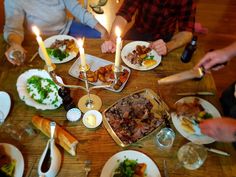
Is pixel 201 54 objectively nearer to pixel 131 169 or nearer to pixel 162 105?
pixel 162 105

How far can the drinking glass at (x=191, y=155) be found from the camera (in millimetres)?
1114

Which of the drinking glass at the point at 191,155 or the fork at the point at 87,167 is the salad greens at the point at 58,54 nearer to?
the fork at the point at 87,167

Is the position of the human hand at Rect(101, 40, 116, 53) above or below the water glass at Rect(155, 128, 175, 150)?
above

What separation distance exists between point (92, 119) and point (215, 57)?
849 mm

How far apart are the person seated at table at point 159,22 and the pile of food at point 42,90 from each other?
44 centimetres

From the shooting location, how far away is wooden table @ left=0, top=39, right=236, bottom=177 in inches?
43.7

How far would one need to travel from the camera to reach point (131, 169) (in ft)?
3.56

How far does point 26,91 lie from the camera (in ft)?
4.44

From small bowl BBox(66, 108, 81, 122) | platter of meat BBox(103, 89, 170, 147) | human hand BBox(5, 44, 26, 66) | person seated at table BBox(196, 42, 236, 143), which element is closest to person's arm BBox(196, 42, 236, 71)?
person seated at table BBox(196, 42, 236, 143)

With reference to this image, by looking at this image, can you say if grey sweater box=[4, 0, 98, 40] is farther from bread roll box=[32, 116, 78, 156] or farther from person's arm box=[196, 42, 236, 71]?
person's arm box=[196, 42, 236, 71]

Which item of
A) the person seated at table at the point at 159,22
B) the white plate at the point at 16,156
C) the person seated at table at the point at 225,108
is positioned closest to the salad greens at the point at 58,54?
the person seated at table at the point at 159,22

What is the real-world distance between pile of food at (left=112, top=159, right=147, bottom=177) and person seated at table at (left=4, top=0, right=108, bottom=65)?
3.03ft

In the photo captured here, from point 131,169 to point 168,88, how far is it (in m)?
0.56

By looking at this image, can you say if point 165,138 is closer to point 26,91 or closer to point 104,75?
point 104,75
